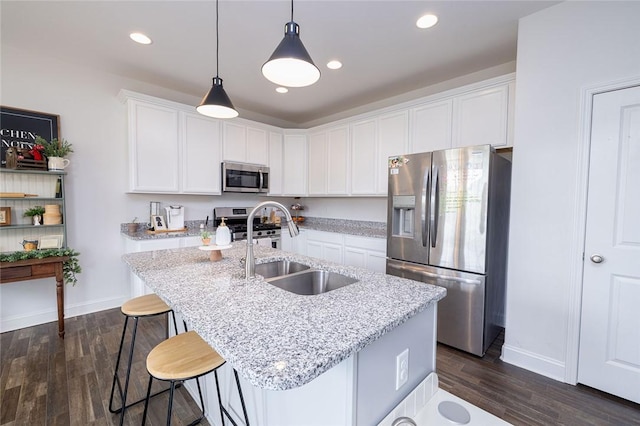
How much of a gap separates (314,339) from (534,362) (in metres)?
2.26

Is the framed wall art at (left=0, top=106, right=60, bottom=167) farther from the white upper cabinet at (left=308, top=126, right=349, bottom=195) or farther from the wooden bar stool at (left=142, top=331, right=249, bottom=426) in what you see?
the white upper cabinet at (left=308, top=126, right=349, bottom=195)

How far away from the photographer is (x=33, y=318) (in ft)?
9.27

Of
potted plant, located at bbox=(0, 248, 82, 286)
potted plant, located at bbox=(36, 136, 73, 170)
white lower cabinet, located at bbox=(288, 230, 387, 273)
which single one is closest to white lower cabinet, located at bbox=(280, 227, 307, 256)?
white lower cabinet, located at bbox=(288, 230, 387, 273)

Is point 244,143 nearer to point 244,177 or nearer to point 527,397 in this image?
point 244,177

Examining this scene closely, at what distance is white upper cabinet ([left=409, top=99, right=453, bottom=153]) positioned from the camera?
2.92m

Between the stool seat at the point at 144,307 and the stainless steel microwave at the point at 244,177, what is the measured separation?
2.23 m

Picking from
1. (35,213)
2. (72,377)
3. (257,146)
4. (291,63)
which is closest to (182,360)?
(291,63)

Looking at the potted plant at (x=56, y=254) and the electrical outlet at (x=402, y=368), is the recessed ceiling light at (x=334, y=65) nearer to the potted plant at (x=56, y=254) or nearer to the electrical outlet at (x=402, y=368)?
the electrical outlet at (x=402, y=368)

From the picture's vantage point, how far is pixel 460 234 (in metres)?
2.35

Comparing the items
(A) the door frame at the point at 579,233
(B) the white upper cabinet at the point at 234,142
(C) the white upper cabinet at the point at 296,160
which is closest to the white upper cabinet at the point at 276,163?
(C) the white upper cabinet at the point at 296,160

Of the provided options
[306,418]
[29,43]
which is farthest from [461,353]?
[29,43]

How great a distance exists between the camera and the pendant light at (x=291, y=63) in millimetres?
1255

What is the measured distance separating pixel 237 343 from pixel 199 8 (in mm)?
2390

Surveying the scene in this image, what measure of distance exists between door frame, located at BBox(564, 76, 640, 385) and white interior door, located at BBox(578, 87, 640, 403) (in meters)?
0.03
